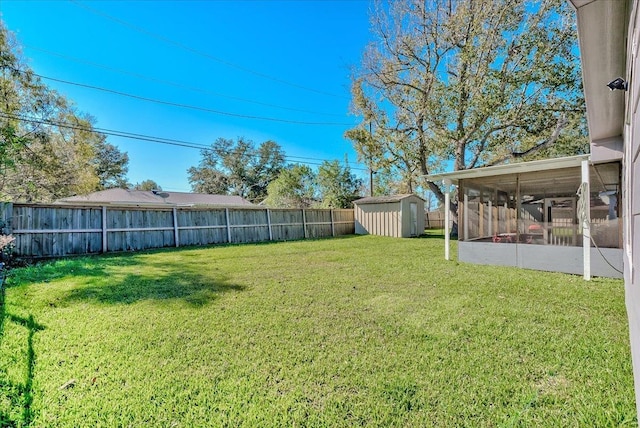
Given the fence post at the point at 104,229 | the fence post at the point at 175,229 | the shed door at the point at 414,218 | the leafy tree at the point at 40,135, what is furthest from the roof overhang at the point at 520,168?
the leafy tree at the point at 40,135

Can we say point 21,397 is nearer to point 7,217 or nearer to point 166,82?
point 7,217

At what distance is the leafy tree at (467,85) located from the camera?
32.7 feet

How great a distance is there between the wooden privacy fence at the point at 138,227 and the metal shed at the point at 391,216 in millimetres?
2340

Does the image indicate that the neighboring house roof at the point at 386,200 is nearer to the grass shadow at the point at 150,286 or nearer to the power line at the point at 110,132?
the power line at the point at 110,132

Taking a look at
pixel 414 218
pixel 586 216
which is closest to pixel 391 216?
pixel 414 218

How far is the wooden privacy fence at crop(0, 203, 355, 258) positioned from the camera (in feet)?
23.9

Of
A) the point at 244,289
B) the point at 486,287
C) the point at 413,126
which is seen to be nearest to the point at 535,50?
the point at 413,126

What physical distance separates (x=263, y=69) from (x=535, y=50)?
1327 centimetres

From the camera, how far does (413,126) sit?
43.4 feet

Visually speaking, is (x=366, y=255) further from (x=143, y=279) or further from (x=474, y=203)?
(x=143, y=279)

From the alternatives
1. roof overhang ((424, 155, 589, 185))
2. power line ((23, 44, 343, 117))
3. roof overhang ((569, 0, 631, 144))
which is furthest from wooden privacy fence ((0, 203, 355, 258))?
roof overhang ((569, 0, 631, 144))

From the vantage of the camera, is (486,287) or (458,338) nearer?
(458,338)

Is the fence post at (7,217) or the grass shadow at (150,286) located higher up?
the fence post at (7,217)

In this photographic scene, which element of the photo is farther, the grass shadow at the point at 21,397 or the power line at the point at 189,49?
the power line at the point at 189,49
